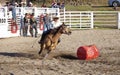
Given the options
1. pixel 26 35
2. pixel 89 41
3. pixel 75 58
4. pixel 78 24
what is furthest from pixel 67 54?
pixel 78 24

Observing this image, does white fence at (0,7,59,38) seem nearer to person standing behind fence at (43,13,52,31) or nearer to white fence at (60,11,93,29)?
person standing behind fence at (43,13,52,31)

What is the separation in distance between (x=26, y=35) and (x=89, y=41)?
4.94 m

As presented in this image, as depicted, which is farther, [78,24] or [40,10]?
[78,24]

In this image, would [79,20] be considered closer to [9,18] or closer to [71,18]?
[71,18]

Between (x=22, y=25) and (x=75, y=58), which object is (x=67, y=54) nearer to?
(x=75, y=58)

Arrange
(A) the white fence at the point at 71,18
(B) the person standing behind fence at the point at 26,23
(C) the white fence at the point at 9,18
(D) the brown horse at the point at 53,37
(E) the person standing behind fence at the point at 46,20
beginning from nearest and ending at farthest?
(D) the brown horse at the point at 53,37
(C) the white fence at the point at 9,18
(A) the white fence at the point at 71,18
(B) the person standing behind fence at the point at 26,23
(E) the person standing behind fence at the point at 46,20

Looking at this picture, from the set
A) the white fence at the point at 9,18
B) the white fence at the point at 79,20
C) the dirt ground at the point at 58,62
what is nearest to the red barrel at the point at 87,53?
the dirt ground at the point at 58,62

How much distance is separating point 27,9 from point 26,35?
2.59 metres

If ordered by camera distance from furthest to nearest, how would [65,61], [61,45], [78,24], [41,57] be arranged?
[78,24], [61,45], [41,57], [65,61]

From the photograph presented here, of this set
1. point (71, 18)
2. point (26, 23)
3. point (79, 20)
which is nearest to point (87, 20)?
point (79, 20)

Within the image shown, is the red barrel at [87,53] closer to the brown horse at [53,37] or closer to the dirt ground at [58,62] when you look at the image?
the dirt ground at [58,62]

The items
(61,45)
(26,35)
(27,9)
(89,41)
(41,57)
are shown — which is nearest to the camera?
(41,57)

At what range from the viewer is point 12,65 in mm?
13328

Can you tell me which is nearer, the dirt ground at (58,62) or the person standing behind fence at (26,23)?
the dirt ground at (58,62)
